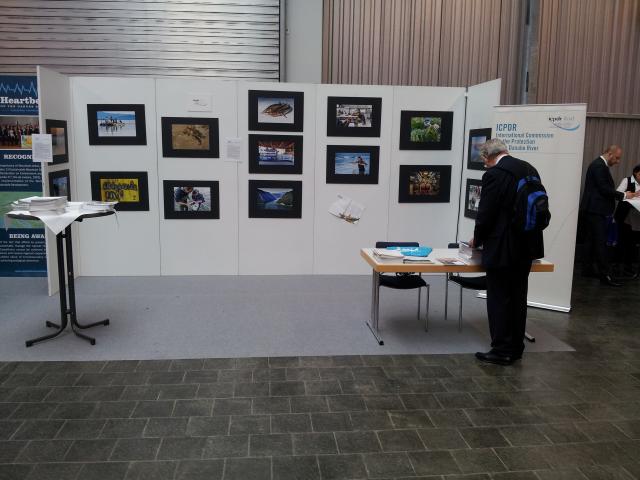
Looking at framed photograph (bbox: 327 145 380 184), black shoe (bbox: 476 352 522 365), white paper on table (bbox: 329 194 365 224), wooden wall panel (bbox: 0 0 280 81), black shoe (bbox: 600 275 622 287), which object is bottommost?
black shoe (bbox: 476 352 522 365)

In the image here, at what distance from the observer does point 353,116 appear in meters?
7.24

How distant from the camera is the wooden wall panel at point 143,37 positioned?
7.93 metres

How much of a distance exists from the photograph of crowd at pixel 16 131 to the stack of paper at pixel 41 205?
2317 millimetres

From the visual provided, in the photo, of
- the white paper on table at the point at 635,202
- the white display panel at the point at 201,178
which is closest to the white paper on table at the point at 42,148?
the white display panel at the point at 201,178

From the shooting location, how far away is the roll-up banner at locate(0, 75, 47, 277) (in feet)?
22.0

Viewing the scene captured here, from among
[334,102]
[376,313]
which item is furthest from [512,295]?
[334,102]

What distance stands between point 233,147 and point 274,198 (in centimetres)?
81

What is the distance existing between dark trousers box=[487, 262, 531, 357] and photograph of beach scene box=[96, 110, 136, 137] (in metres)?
4.66

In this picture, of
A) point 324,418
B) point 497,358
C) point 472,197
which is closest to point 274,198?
point 472,197

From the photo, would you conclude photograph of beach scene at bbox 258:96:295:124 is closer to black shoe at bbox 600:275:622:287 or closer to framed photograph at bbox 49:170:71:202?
framed photograph at bbox 49:170:71:202

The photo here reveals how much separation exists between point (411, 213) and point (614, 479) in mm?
4717

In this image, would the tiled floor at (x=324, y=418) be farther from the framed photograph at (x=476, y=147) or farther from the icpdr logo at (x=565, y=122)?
the framed photograph at (x=476, y=147)

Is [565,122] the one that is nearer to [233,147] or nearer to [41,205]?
[233,147]

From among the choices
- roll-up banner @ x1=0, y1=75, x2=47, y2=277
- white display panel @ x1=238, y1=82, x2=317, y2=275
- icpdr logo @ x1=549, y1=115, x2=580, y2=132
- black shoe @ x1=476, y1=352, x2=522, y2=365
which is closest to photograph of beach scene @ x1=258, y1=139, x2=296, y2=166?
white display panel @ x1=238, y1=82, x2=317, y2=275
